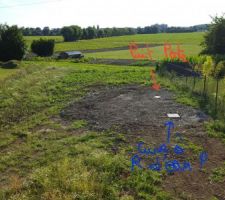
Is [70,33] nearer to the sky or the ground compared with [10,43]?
nearer to the sky

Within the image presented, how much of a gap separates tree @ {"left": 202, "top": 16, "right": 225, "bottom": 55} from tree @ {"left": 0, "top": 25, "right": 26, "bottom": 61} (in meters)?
19.5

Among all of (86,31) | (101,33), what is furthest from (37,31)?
(101,33)

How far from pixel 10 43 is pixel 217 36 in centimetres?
2080

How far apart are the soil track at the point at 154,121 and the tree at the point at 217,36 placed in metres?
12.8

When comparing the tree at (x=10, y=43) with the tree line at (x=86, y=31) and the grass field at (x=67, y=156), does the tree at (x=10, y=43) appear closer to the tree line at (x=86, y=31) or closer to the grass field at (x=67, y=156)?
the grass field at (x=67, y=156)

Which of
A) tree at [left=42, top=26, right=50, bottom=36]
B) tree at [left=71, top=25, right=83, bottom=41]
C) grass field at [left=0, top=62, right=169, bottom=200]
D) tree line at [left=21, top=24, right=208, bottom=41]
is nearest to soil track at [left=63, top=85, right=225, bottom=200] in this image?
grass field at [left=0, top=62, right=169, bottom=200]

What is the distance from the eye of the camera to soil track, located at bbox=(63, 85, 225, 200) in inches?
256

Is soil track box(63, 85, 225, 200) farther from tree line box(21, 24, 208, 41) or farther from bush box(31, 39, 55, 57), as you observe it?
tree line box(21, 24, 208, 41)

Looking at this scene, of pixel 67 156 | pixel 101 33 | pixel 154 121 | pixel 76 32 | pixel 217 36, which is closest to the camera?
pixel 67 156

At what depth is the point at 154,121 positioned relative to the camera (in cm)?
1099

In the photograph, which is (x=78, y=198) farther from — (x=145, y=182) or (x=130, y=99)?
(x=130, y=99)

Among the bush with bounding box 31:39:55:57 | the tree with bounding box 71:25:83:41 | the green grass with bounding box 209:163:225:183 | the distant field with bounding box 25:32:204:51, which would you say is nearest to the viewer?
the green grass with bounding box 209:163:225:183

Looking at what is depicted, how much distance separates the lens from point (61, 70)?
2572 cm

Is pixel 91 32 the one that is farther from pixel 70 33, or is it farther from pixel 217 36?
pixel 217 36
